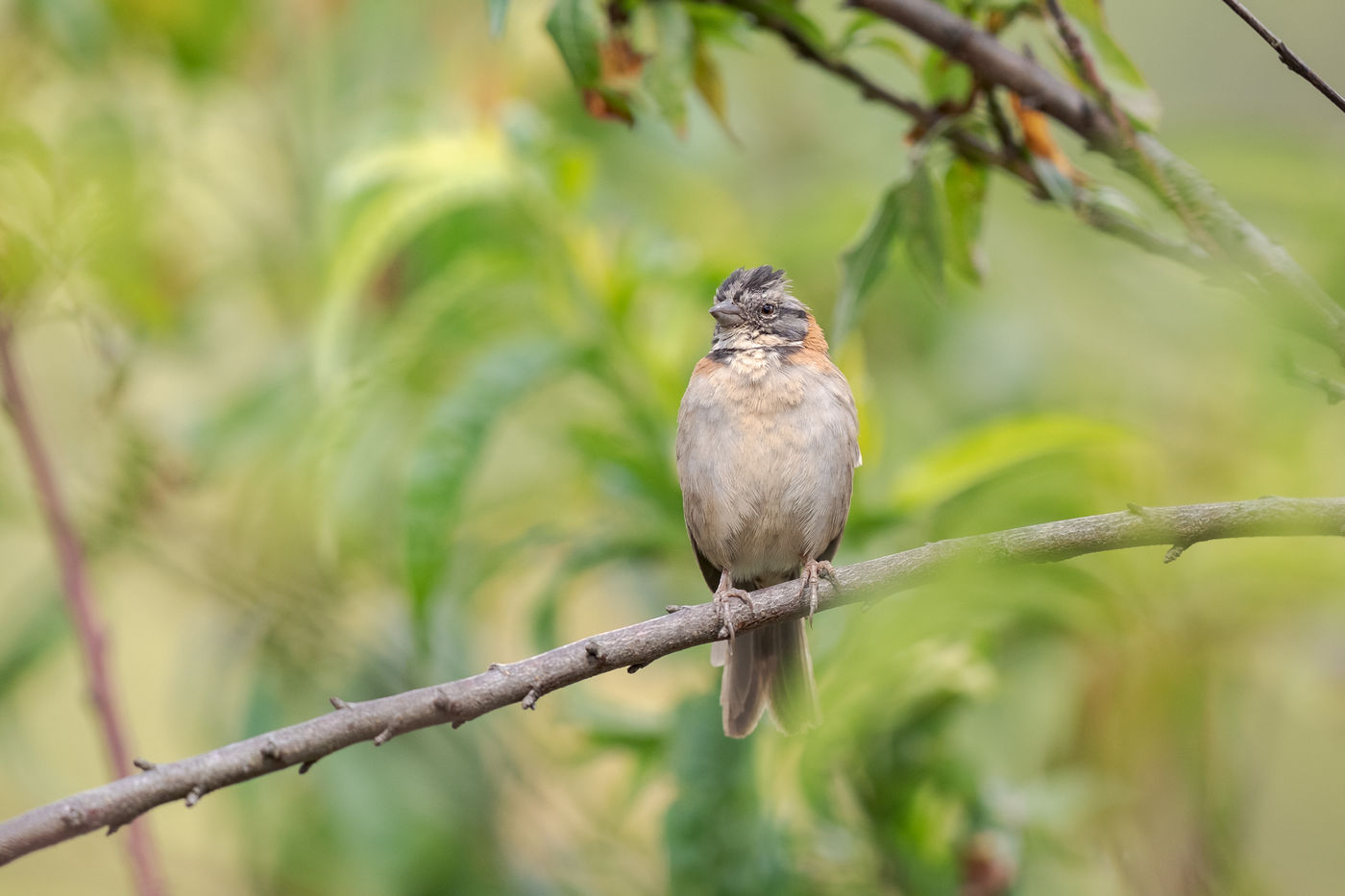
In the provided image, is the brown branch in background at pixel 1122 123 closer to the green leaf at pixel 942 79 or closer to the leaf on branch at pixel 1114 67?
the leaf on branch at pixel 1114 67

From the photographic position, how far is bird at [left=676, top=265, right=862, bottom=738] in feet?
11.4

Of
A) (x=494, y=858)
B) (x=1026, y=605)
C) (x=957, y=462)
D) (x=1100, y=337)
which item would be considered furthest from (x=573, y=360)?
(x=1100, y=337)

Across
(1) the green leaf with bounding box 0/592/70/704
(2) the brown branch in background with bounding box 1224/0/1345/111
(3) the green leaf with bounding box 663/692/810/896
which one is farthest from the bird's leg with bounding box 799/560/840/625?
(1) the green leaf with bounding box 0/592/70/704

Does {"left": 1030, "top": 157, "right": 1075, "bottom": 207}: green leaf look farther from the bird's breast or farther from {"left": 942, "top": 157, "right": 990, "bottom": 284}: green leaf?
the bird's breast

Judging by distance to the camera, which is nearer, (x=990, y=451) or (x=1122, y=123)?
(x=1122, y=123)

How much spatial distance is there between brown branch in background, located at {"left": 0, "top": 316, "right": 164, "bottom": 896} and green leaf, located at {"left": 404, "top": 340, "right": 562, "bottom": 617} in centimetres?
77

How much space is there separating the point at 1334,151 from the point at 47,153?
2785mm

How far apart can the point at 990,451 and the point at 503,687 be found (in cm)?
166

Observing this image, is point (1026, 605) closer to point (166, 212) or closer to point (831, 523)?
point (831, 523)

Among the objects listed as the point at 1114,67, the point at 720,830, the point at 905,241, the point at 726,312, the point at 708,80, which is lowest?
the point at 720,830

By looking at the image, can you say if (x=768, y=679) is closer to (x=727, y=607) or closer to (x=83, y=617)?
(x=727, y=607)

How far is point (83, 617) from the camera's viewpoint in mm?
2494

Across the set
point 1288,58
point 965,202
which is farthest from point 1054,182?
point 1288,58

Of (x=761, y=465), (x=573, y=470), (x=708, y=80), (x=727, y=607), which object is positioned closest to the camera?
(x=727, y=607)
